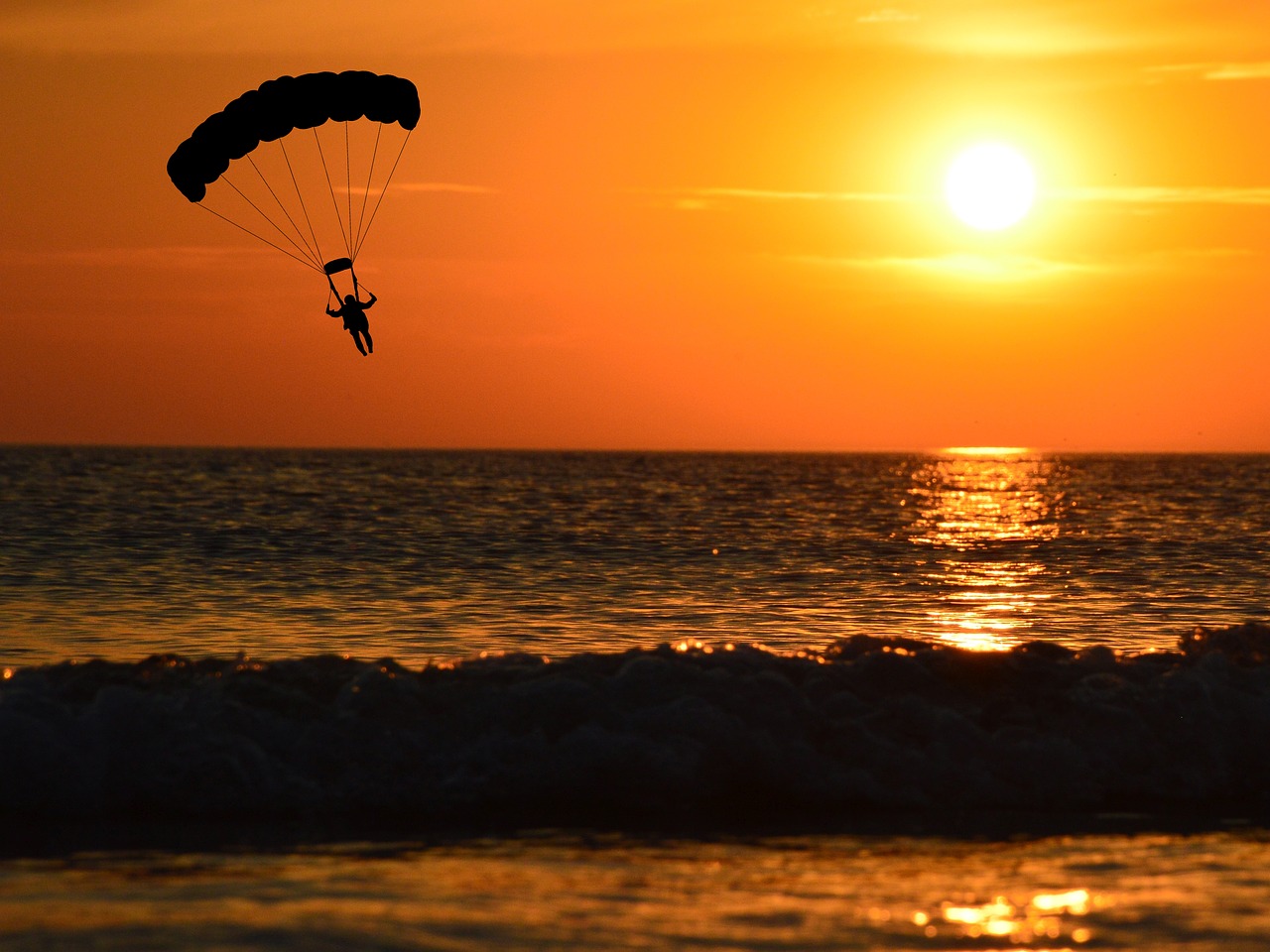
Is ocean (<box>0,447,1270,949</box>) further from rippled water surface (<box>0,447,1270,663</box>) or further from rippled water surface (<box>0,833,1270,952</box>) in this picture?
rippled water surface (<box>0,447,1270,663</box>)

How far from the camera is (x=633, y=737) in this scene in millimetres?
12195

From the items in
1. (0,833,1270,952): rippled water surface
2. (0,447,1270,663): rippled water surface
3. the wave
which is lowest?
(0,833,1270,952): rippled water surface

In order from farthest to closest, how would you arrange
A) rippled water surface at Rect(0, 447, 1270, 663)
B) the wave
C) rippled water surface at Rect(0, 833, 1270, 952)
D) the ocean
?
rippled water surface at Rect(0, 447, 1270, 663), the wave, the ocean, rippled water surface at Rect(0, 833, 1270, 952)

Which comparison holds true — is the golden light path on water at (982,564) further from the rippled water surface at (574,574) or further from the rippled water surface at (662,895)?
the rippled water surface at (662,895)

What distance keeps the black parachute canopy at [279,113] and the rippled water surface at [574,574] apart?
7212mm

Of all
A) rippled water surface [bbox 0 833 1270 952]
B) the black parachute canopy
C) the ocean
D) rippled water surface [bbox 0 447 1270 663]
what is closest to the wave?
the ocean

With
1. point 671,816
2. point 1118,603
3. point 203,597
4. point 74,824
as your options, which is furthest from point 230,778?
point 1118,603

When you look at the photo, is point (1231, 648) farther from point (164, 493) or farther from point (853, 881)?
point (164, 493)

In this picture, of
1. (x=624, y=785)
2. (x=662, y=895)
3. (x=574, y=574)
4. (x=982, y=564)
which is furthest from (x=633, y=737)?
(x=982, y=564)

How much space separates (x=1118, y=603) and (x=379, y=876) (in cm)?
2020

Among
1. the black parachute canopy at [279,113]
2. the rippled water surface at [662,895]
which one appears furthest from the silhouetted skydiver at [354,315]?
the rippled water surface at [662,895]

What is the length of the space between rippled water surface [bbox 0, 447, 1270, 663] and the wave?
5562mm

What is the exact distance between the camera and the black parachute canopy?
21.8 meters

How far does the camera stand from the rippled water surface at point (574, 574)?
21.4 metres
